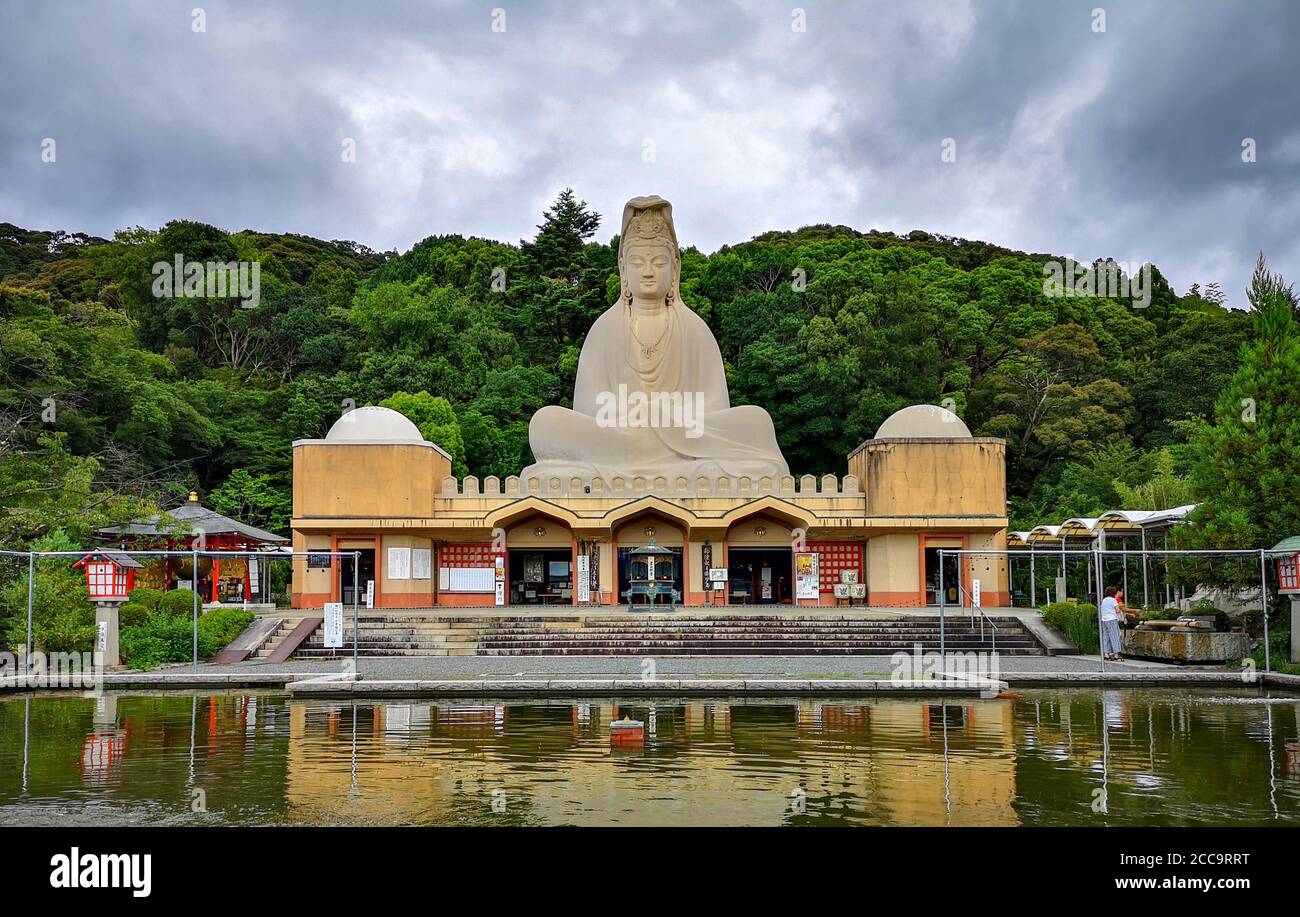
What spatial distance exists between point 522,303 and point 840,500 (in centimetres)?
2678

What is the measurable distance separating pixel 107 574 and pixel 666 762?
12.4 metres

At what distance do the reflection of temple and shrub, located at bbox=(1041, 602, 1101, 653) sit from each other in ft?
26.4

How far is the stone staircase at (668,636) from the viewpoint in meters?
22.0

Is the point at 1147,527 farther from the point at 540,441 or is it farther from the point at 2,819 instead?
the point at 2,819

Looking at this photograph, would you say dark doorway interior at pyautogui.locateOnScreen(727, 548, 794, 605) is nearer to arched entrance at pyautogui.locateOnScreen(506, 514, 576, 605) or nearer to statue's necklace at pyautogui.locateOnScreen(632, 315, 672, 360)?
arched entrance at pyautogui.locateOnScreen(506, 514, 576, 605)

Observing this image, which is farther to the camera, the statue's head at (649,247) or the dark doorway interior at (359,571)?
the statue's head at (649,247)

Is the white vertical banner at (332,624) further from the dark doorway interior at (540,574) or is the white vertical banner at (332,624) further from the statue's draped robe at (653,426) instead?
the dark doorway interior at (540,574)

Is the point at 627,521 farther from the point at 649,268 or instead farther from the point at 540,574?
the point at 649,268

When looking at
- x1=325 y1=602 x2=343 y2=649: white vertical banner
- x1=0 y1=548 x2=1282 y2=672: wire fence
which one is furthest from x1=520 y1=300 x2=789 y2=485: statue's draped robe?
x1=325 y1=602 x2=343 y2=649: white vertical banner

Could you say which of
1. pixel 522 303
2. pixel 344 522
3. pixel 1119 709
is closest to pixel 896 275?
pixel 522 303

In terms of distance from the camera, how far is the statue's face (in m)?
32.3

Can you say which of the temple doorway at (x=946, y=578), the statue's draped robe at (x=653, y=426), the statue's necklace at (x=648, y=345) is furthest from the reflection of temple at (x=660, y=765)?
the statue's necklace at (x=648, y=345)

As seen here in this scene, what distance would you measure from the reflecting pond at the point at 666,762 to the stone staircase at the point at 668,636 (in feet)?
22.3

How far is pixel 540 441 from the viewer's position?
31.4 m
